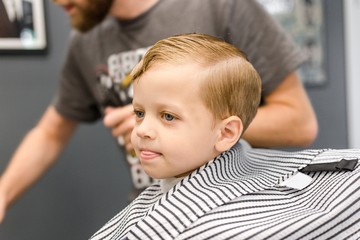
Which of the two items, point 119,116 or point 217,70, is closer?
point 217,70

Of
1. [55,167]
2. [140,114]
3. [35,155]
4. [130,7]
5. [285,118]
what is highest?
[130,7]

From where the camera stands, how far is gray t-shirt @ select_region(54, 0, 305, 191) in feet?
3.48

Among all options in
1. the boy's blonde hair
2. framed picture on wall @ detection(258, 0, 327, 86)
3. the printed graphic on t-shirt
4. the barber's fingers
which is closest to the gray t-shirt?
the printed graphic on t-shirt

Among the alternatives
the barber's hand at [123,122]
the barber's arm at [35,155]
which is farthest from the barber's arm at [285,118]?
the barber's arm at [35,155]

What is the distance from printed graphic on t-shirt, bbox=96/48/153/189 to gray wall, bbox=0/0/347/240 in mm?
499

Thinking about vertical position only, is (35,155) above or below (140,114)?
below

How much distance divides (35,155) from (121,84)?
374 mm

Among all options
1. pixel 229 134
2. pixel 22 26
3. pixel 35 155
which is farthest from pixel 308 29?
pixel 229 134

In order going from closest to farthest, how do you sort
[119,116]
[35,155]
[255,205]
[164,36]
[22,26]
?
[255,205] → [119,116] → [164,36] → [35,155] → [22,26]

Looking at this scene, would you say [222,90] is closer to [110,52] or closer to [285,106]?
[285,106]

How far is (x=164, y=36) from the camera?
1106 millimetres

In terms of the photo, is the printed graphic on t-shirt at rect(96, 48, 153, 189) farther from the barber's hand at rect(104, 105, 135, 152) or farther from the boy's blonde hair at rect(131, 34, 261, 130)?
the boy's blonde hair at rect(131, 34, 261, 130)

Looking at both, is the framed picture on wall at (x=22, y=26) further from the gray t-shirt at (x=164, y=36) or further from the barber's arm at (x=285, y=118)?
the barber's arm at (x=285, y=118)

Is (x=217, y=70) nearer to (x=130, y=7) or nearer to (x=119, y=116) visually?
(x=119, y=116)
